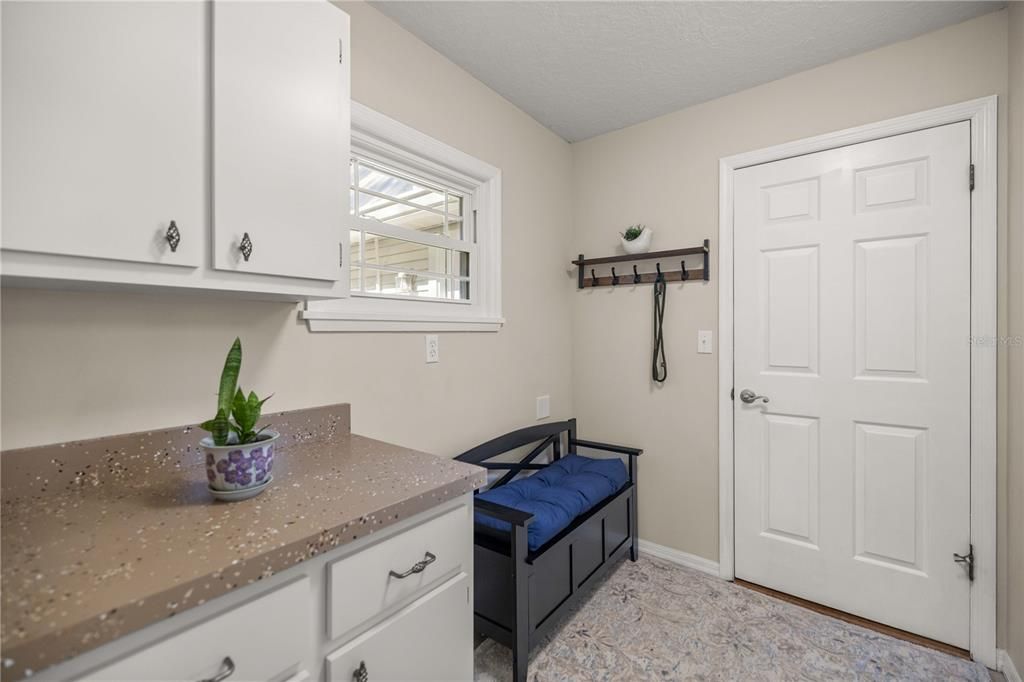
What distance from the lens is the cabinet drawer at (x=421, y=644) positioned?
0.90m

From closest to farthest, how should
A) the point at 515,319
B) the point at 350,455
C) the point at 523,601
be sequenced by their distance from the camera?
the point at 350,455, the point at 523,601, the point at 515,319

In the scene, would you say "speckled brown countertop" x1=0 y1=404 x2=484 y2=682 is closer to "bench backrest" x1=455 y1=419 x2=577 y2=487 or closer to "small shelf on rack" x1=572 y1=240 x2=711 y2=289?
"bench backrest" x1=455 y1=419 x2=577 y2=487

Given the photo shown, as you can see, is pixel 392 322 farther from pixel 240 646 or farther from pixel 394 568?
pixel 240 646

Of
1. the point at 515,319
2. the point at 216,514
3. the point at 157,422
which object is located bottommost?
the point at 216,514

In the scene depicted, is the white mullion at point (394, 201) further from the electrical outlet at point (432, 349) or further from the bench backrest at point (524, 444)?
the bench backrest at point (524, 444)

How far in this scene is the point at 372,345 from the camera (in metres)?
1.70

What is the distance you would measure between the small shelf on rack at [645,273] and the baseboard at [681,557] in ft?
4.75

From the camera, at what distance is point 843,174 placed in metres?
1.98

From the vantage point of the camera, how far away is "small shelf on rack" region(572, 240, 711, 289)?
7.60ft

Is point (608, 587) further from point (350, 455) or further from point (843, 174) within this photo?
point (843, 174)

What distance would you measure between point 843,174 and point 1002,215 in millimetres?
544

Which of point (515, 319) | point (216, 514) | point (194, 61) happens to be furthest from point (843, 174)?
point (216, 514)

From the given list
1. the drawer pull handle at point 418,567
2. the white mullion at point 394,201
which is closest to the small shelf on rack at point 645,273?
the white mullion at point 394,201

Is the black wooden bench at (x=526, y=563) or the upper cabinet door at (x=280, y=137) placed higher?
the upper cabinet door at (x=280, y=137)
